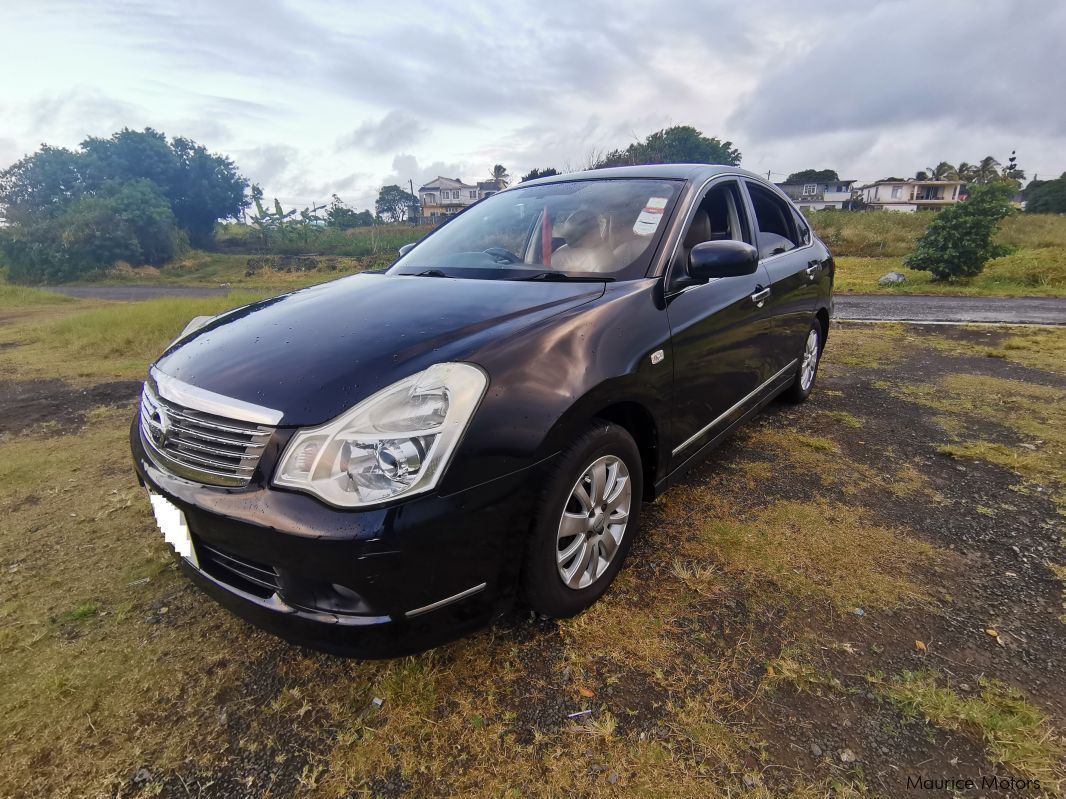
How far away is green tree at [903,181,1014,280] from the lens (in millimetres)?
11445

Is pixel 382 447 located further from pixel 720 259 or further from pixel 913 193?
pixel 913 193

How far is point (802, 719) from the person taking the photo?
1634 millimetres

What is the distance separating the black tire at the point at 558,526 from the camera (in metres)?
1.72

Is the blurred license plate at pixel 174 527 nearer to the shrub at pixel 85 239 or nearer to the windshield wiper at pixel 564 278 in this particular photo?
the windshield wiper at pixel 564 278

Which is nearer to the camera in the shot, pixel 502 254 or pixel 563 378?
pixel 563 378

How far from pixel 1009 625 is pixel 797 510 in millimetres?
917

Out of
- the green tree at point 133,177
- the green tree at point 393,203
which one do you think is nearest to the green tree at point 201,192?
the green tree at point 133,177

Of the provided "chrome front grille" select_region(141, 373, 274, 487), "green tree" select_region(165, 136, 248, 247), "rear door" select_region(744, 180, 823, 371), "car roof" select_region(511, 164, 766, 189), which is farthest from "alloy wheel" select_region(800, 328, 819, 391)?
"green tree" select_region(165, 136, 248, 247)

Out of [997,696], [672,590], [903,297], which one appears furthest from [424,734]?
[903,297]

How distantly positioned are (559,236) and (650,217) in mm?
429

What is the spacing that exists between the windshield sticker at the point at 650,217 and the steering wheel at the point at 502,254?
561 mm

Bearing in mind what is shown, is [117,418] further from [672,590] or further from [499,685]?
[672,590]

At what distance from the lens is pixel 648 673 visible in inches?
71.6

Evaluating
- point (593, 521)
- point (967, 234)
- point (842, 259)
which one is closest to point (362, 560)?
point (593, 521)
